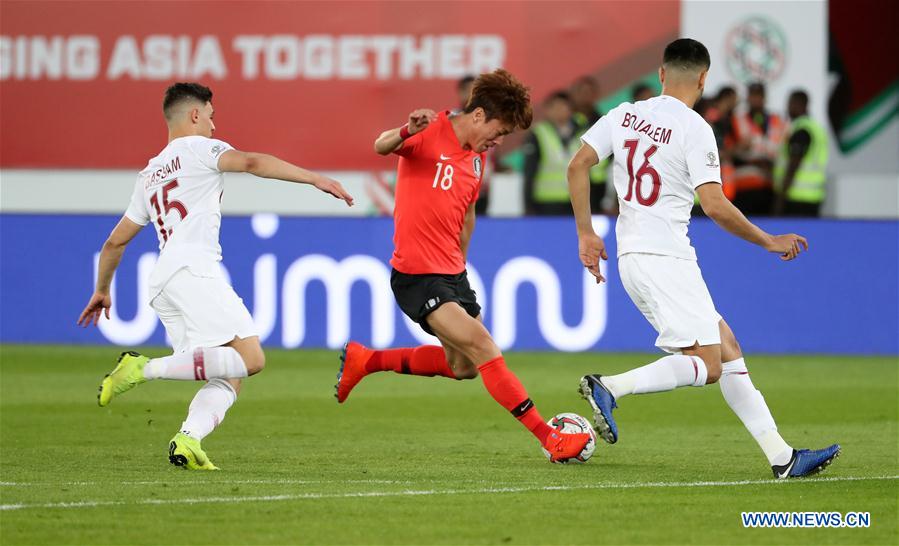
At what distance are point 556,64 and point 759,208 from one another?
303cm

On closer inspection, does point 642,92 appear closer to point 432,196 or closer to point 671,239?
point 432,196

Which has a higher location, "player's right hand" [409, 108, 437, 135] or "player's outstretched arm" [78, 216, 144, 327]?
"player's right hand" [409, 108, 437, 135]

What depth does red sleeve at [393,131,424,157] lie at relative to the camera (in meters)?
7.44

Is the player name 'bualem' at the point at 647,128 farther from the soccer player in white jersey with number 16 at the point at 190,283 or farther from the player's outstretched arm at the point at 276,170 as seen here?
the soccer player in white jersey with number 16 at the point at 190,283

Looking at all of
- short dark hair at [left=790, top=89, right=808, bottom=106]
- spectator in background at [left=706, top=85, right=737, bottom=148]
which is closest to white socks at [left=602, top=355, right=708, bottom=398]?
spectator in background at [left=706, top=85, right=737, bottom=148]

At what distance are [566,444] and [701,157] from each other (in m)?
1.41

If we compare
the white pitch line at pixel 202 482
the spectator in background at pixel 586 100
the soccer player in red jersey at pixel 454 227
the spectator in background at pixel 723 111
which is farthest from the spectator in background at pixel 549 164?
the white pitch line at pixel 202 482

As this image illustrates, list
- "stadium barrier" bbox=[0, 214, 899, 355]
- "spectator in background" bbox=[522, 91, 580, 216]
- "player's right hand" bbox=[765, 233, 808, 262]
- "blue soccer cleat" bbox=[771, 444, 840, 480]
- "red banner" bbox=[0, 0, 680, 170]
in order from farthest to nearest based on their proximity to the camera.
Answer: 1. "red banner" bbox=[0, 0, 680, 170]
2. "spectator in background" bbox=[522, 91, 580, 216]
3. "stadium barrier" bbox=[0, 214, 899, 355]
4. "blue soccer cleat" bbox=[771, 444, 840, 480]
5. "player's right hand" bbox=[765, 233, 808, 262]

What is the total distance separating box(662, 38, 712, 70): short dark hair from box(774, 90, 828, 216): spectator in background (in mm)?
9258

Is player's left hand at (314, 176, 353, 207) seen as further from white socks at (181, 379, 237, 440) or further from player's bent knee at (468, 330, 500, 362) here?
white socks at (181, 379, 237, 440)

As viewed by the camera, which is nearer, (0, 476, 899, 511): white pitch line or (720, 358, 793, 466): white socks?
(0, 476, 899, 511): white pitch line

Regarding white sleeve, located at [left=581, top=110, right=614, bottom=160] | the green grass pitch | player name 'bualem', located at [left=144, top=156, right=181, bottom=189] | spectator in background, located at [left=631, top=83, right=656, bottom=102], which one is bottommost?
the green grass pitch

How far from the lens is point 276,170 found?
22.9 feet

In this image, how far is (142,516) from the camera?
19.3 feet
